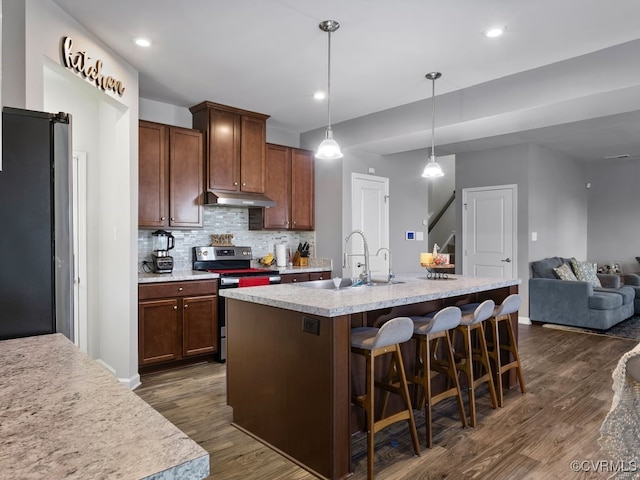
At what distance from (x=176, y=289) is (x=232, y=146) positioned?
1707mm

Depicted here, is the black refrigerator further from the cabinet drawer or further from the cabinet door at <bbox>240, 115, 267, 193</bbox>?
the cabinet door at <bbox>240, 115, 267, 193</bbox>

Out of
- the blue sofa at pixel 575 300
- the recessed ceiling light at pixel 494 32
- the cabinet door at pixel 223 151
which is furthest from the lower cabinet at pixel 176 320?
the blue sofa at pixel 575 300

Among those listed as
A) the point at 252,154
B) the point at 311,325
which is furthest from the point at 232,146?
the point at 311,325

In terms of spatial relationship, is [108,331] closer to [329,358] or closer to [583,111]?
[329,358]

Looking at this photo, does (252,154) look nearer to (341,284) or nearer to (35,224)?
(341,284)

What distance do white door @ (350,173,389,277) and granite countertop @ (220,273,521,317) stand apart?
2.13m

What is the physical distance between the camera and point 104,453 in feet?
2.32

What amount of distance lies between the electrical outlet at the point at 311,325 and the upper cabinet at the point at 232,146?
2.68 m

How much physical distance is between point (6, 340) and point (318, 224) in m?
4.40

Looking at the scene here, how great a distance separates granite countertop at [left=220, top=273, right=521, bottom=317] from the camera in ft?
7.43

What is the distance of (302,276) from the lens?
5.10m

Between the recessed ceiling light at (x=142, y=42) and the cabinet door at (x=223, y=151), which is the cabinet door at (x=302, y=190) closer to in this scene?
the cabinet door at (x=223, y=151)

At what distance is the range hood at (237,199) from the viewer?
4.52 m

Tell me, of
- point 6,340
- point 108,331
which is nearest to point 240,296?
point 6,340
